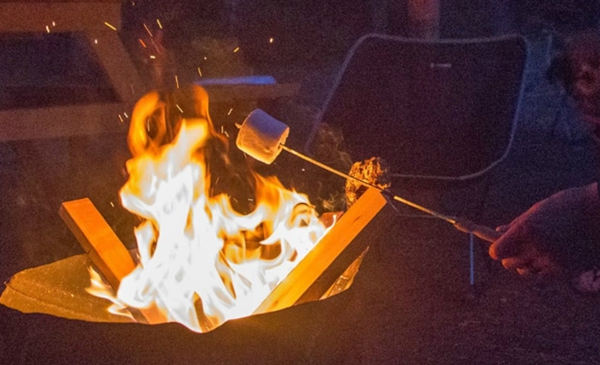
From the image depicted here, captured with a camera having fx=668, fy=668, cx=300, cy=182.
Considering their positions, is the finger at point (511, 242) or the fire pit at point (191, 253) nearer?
the fire pit at point (191, 253)

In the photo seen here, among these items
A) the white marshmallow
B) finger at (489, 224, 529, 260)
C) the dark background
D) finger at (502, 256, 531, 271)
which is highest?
the white marshmallow

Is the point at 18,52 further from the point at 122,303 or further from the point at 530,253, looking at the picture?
the point at 530,253

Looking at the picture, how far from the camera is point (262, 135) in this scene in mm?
1584

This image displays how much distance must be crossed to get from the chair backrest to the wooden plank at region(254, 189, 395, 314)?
1.32 m

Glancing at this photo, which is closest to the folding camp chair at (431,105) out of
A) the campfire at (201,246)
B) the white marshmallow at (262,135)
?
the campfire at (201,246)

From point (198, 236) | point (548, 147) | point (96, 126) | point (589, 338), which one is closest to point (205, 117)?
point (96, 126)

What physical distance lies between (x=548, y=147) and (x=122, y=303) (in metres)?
4.09

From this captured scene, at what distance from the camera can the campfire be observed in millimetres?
1393

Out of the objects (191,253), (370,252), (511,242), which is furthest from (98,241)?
(370,252)

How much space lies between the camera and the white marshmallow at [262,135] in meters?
1.58

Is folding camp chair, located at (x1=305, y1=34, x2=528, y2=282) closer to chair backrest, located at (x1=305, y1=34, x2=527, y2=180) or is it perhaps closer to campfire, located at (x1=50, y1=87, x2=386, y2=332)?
chair backrest, located at (x1=305, y1=34, x2=527, y2=180)

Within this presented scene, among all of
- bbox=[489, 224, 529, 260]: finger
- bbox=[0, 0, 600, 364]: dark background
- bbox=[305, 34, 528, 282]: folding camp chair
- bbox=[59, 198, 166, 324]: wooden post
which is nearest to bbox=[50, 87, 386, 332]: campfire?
bbox=[59, 198, 166, 324]: wooden post

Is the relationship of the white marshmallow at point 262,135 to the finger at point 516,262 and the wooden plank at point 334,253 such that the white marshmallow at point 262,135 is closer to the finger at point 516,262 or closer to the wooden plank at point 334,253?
the wooden plank at point 334,253

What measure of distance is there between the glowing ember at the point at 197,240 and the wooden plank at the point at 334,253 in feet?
0.59
